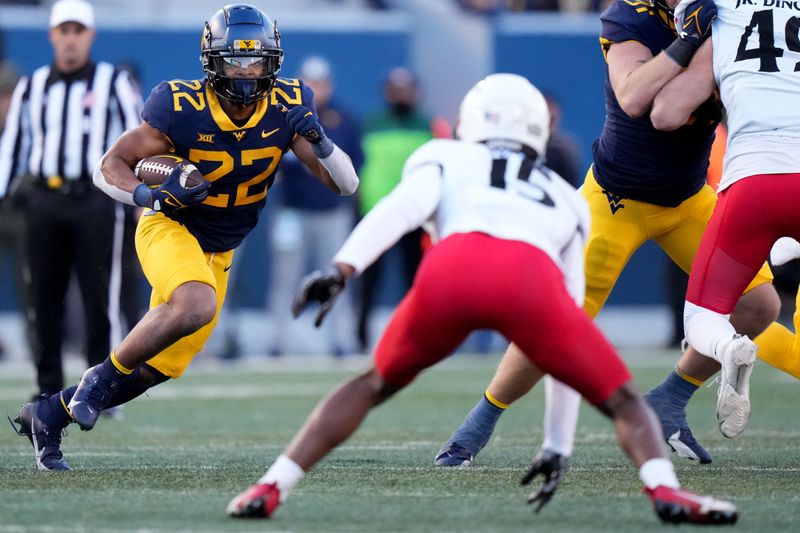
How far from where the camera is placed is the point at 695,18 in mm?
4836

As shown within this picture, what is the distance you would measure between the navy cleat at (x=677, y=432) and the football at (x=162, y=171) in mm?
1858

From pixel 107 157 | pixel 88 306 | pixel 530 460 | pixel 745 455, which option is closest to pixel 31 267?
pixel 88 306

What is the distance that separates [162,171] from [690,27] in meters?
1.83

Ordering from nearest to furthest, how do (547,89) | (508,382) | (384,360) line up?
1. (384,360)
2. (508,382)
3. (547,89)

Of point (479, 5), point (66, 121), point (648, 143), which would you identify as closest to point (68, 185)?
point (66, 121)

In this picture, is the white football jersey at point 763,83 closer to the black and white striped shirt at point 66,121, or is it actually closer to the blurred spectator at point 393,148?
the black and white striped shirt at point 66,121

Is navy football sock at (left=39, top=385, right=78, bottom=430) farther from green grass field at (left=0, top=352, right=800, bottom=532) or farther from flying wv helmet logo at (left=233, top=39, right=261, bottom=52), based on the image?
flying wv helmet logo at (left=233, top=39, right=261, bottom=52)

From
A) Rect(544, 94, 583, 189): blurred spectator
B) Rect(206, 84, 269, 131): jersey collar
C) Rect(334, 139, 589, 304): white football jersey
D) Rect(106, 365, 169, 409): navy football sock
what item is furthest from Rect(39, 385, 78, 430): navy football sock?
Rect(544, 94, 583, 189): blurred spectator

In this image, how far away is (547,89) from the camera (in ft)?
39.8

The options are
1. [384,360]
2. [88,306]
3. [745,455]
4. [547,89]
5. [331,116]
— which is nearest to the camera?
[384,360]

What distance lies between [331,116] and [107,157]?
587 centimetres

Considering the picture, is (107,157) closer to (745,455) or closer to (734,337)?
(734,337)

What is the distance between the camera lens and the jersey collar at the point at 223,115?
523cm

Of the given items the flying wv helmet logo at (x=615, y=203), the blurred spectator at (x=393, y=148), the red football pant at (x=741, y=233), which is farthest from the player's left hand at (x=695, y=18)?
the blurred spectator at (x=393, y=148)
